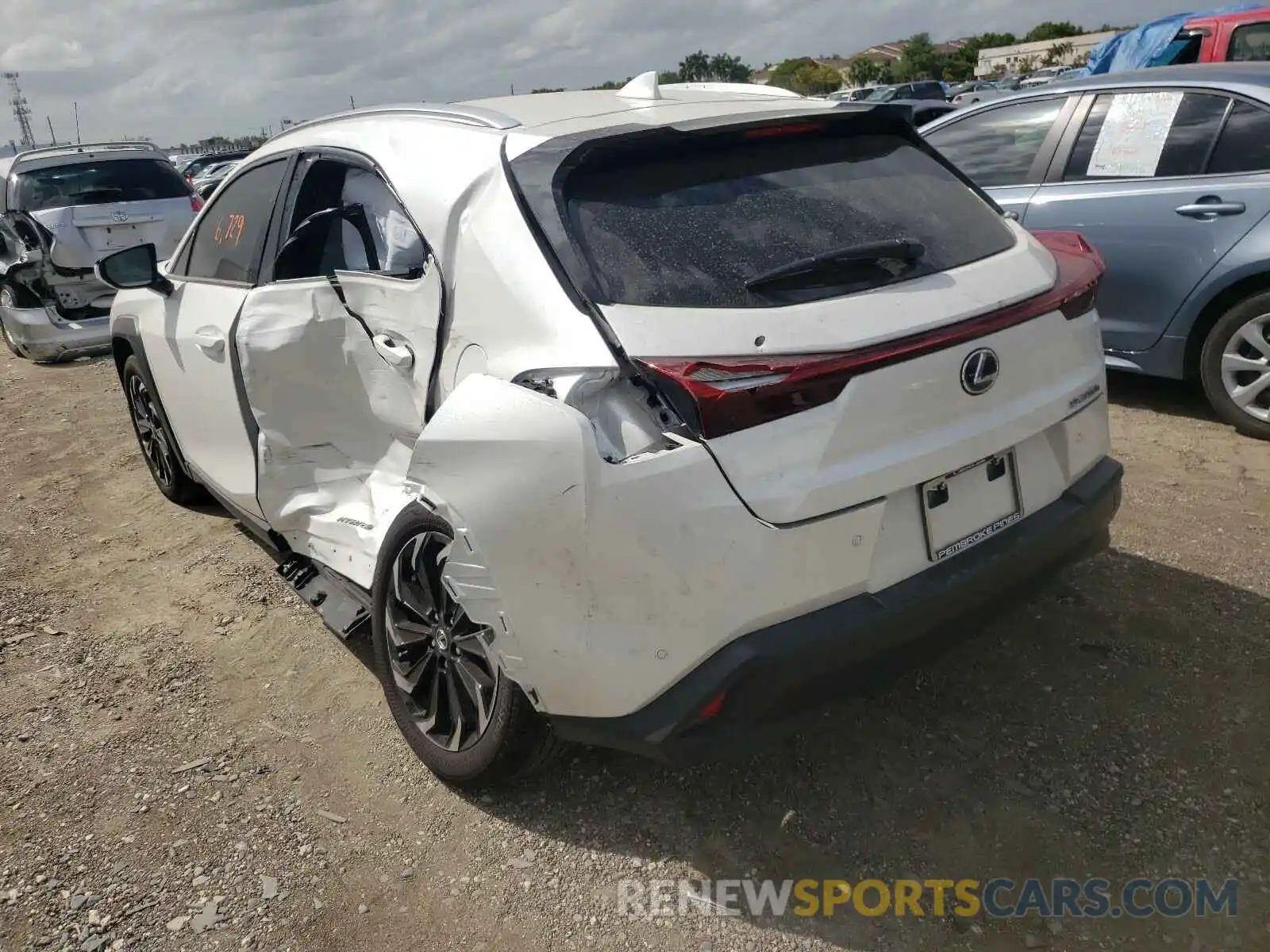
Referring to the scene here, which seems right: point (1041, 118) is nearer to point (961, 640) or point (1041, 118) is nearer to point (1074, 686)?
point (1074, 686)

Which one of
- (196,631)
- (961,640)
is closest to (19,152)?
(196,631)

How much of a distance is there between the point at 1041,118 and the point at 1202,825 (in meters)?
4.19

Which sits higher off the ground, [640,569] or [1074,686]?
[640,569]

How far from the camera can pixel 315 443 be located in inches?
132

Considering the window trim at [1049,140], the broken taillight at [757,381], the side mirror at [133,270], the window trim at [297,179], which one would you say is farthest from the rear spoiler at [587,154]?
the window trim at [1049,140]

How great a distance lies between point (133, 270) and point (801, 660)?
3292 millimetres

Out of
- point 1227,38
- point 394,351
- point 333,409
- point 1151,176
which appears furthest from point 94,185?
point 1227,38

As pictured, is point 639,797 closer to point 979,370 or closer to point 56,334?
point 979,370

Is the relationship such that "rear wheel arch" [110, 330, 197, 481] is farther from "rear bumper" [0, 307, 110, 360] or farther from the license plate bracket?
"rear bumper" [0, 307, 110, 360]

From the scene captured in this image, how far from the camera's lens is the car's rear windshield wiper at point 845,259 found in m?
2.05

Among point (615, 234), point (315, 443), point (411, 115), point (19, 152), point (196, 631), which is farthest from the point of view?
point (19, 152)

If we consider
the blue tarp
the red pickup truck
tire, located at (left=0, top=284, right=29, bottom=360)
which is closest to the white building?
the blue tarp

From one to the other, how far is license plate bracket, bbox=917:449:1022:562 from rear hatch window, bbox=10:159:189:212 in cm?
909

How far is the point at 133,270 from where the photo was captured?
386 cm
